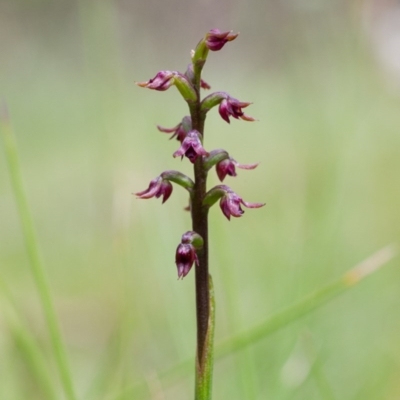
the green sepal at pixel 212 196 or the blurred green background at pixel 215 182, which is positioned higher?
the green sepal at pixel 212 196

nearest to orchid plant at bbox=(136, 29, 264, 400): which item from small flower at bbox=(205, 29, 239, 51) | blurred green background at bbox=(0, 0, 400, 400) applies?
small flower at bbox=(205, 29, 239, 51)

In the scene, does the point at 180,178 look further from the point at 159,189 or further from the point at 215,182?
the point at 215,182

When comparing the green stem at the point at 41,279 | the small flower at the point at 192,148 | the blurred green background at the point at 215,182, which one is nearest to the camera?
the small flower at the point at 192,148

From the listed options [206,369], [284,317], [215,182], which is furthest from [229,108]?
[215,182]

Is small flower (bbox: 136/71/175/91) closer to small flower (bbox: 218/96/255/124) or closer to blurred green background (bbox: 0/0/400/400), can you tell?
small flower (bbox: 218/96/255/124)

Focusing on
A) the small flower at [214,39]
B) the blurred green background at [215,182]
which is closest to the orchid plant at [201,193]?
the small flower at [214,39]

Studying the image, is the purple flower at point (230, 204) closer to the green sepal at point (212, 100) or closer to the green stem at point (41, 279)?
the green sepal at point (212, 100)

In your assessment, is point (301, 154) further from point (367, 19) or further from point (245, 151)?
point (367, 19)

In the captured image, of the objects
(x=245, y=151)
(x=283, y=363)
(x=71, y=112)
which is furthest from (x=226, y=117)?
(x=71, y=112)
